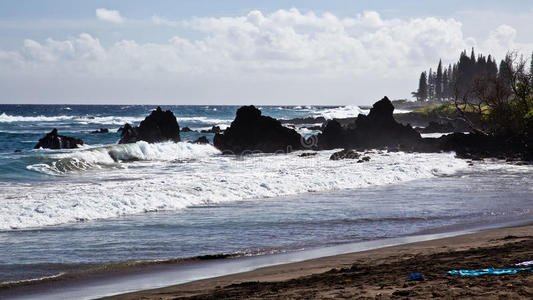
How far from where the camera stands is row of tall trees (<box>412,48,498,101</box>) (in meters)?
122

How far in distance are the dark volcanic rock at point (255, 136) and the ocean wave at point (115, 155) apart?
1.55 m

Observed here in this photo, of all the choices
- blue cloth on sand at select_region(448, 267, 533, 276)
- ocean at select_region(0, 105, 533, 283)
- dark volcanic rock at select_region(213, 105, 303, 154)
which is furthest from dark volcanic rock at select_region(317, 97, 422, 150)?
blue cloth on sand at select_region(448, 267, 533, 276)

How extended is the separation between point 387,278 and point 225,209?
9.19 meters

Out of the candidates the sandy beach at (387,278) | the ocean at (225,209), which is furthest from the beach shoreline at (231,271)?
the ocean at (225,209)

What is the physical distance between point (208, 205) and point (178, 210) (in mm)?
1269

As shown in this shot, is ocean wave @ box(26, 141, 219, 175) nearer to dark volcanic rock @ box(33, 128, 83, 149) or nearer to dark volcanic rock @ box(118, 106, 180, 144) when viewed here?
dark volcanic rock @ box(118, 106, 180, 144)

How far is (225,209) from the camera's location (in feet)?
54.5

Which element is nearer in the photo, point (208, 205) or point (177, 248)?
point (177, 248)

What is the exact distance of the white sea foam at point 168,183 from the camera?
1539 centimetres

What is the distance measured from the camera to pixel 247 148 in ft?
137

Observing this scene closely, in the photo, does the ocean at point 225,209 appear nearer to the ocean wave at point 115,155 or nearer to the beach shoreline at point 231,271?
the ocean wave at point 115,155

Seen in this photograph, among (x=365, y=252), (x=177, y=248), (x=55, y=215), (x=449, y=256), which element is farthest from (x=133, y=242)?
(x=449, y=256)

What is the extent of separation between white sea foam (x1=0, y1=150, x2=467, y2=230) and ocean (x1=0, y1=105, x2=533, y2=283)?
0.06m

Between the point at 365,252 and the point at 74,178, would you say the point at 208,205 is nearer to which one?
the point at 365,252
